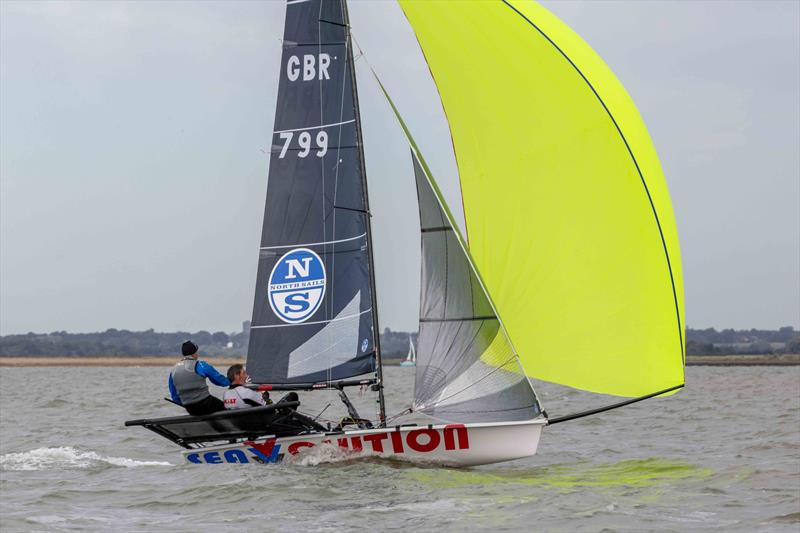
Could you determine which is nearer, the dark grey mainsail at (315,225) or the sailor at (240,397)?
the sailor at (240,397)

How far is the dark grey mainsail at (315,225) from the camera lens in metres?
11.9

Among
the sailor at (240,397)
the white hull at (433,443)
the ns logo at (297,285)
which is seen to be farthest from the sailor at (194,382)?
the ns logo at (297,285)

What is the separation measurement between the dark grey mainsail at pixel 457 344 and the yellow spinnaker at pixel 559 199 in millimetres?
368

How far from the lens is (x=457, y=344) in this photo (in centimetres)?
1132

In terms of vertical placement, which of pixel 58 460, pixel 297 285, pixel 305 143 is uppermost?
pixel 305 143

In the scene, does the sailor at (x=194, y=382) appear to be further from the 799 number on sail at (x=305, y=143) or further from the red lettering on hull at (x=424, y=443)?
the 799 number on sail at (x=305, y=143)

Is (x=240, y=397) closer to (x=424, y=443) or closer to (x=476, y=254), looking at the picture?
(x=424, y=443)

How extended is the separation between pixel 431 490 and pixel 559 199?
3.33 meters

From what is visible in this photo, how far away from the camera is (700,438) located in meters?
15.5

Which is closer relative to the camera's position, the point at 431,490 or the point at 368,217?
the point at 431,490

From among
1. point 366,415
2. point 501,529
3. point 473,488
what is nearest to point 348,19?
point 473,488

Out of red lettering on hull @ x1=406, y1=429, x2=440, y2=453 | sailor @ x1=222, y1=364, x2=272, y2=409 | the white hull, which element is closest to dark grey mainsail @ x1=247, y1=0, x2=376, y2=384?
sailor @ x1=222, y1=364, x2=272, y2=409

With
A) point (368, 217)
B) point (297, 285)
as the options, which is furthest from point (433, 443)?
point (368, 217)

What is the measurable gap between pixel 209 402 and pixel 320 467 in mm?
1300
